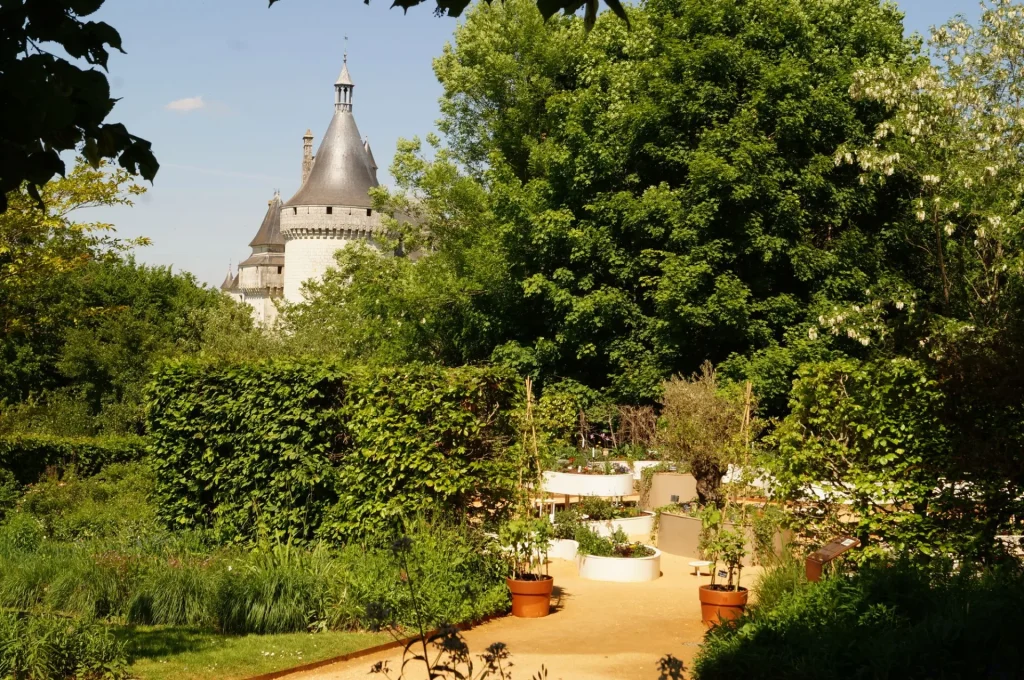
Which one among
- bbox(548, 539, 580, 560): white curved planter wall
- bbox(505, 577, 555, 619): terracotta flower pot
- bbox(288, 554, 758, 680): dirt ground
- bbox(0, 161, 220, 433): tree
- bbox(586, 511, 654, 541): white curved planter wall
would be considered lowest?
bbox(288, 554, 758, 680): dirt ground

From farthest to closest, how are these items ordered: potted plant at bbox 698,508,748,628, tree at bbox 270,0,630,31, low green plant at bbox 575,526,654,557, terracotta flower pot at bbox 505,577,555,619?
low green plant at bbox 575,526,654,557, terracotta flower pot at bbox 505,577,555,619, potted plant at bbox 698,508,748,628, tree at bbox 270,0,630,31

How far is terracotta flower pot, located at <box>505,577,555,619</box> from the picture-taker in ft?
31.7

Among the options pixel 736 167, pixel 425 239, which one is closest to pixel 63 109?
pixel 736 167

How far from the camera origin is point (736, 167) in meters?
21.1

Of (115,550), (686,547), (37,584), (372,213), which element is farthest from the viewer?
(372,213)

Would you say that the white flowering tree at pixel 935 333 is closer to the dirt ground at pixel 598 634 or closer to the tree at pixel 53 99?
the dirt ground at pixel 598 634

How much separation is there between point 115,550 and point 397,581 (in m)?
3.05

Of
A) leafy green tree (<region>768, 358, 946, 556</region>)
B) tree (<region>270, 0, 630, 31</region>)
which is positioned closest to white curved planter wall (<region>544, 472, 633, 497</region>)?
leafy green tree (<region>768, 358, 946, 556</region>)

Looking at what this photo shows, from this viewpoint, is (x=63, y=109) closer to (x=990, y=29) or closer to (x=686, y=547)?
(x=686, y=547)

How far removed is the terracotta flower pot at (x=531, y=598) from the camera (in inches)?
380

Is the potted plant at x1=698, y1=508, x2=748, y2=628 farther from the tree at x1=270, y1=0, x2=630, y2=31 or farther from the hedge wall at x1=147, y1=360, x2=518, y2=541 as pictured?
the tree at x1=270, y1=0, x2=630, y2=31

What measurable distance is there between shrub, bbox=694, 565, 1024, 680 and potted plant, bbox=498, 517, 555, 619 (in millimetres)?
2713

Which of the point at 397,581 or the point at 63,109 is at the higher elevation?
the point at 63,109

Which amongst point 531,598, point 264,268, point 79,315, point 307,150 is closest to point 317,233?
point 264,268
